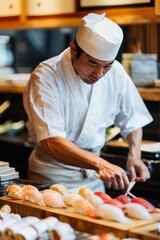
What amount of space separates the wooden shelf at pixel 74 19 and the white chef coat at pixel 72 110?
840mm

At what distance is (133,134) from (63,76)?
64 cm

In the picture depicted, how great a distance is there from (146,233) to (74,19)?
3176 mm

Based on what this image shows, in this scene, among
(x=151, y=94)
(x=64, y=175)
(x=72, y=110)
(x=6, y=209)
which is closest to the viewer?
(x=6, y=209)

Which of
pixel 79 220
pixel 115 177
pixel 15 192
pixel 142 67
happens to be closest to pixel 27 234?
pixel 79 220

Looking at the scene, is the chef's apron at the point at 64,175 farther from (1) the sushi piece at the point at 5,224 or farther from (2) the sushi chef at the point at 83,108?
(1) the sushi piece at the point at 5,224

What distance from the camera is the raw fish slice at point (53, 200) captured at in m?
2.65

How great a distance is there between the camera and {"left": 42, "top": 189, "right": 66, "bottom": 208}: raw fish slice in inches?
104

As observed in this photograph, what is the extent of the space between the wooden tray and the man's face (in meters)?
1.32

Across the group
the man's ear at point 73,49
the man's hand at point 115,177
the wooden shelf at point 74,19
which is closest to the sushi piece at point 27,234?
the man's hand at point 115,177

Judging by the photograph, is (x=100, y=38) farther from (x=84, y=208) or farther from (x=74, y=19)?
(x=74, y=19)

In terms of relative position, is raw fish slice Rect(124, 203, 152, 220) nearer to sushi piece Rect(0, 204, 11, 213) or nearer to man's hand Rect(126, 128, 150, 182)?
sushi piece Rect(0, 204, 11, 213)

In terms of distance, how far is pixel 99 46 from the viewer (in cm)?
346

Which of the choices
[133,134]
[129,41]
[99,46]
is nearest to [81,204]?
[99,46]

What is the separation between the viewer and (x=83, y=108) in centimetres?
383
